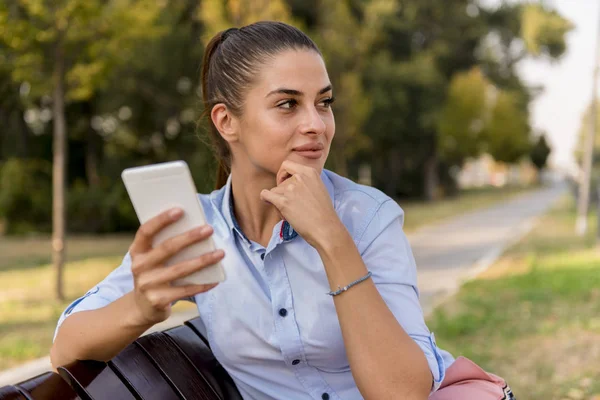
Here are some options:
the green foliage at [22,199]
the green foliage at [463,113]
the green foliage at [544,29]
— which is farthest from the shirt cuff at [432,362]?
the green foliage at [463,113]

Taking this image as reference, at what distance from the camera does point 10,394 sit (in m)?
1.52

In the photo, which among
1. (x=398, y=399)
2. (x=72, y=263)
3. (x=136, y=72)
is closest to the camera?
(x=398, y=399)

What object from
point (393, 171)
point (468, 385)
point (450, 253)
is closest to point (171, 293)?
point (468, 385)

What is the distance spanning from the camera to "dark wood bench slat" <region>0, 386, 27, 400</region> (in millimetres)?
1511

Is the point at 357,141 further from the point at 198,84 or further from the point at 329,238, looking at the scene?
the point at 329,238

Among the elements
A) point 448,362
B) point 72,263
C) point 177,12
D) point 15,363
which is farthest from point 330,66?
point 448,362

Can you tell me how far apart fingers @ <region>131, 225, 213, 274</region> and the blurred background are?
111cm

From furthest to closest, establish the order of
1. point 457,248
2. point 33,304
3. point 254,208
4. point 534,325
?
point 457,248
point 33,304
point 534,325
point 254,208

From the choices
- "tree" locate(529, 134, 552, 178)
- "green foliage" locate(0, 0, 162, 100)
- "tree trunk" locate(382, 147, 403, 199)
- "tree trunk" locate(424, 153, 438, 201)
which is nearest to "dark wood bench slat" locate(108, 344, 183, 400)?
"green foliage" locate(0, 0, 162, 100)

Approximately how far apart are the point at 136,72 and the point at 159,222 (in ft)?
58.6

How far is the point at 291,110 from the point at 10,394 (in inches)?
40.6

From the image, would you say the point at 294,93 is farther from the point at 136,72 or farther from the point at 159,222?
Answer: the point at 136,72

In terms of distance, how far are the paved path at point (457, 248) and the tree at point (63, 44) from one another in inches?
178

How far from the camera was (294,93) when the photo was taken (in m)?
1.93
